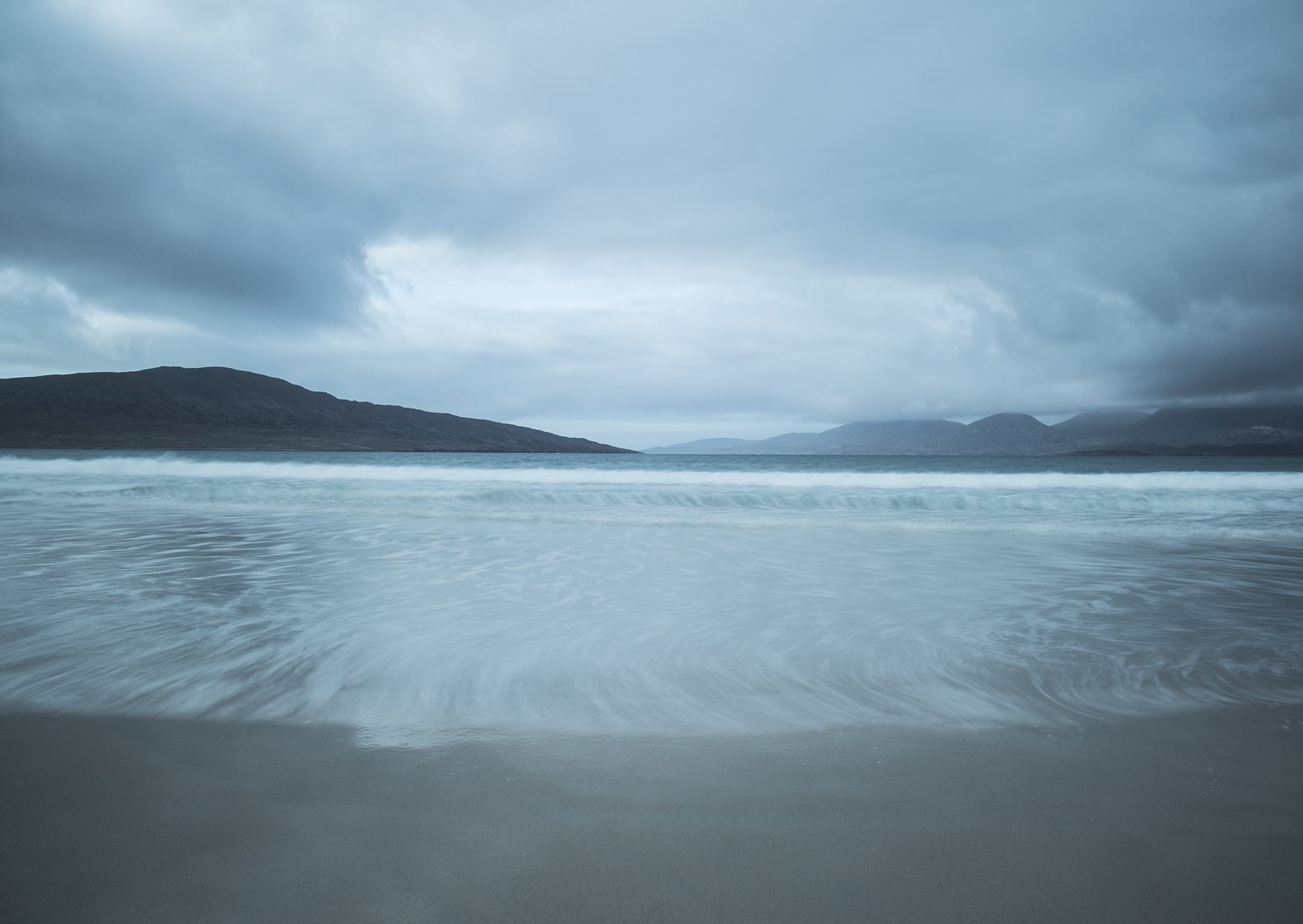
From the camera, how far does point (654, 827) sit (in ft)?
6.26

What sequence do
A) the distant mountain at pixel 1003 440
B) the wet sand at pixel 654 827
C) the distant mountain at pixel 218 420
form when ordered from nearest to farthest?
the wet sand at pixel 654 827, the distant mountain at pixel 218 420, the distant mountain at pixel 1003 440

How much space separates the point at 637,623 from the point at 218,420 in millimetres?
109114

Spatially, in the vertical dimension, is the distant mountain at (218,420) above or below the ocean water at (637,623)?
above

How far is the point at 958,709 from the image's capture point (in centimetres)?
284

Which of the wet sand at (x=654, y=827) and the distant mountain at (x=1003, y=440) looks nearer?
the wet sand at (x=654, y=827)

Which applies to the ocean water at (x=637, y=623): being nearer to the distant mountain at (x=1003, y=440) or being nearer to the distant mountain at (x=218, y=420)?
the distant mountain at (x=218, y=420)

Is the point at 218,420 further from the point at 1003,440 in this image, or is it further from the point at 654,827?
the point at 1003,440

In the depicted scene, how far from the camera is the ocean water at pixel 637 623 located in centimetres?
290

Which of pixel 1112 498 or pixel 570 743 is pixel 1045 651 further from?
pixel 1112 498

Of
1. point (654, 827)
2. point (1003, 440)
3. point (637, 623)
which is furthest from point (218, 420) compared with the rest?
point (1003, 440)

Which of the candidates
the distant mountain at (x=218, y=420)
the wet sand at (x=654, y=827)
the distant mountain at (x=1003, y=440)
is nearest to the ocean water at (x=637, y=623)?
the wet sand at (x=654, y=827)

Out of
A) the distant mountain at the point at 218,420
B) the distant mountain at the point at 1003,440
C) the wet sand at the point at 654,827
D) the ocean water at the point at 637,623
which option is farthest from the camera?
the distant mountain at the point at 1003,440

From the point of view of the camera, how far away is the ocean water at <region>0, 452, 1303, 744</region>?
290 cm

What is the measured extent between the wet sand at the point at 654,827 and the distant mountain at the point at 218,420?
79.3m
